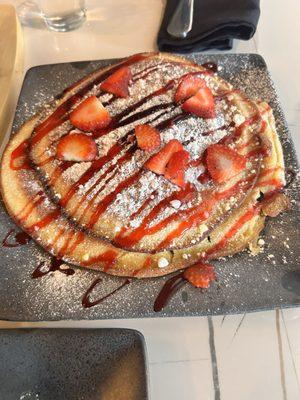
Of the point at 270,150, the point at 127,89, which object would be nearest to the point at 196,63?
the point at 127,89

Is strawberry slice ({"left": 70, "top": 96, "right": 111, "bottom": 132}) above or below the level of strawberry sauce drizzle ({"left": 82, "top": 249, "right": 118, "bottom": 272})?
above

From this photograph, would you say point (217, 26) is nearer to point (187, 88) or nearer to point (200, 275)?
point (187, 88)

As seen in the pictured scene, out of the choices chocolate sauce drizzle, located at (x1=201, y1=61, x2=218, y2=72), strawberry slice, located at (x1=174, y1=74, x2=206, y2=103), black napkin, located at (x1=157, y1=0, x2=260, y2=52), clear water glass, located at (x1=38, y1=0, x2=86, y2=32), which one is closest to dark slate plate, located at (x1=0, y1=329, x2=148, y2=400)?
strawberry slice, located at (x1=174, y1=74, x2=206, y2=103)

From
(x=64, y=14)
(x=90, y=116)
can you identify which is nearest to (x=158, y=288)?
(x=90, y=116)

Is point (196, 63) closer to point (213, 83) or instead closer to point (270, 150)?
point (213, 83)

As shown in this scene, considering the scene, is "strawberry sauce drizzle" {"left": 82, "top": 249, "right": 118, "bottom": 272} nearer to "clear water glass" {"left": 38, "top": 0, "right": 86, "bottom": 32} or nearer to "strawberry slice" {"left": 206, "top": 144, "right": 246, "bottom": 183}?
"strawberry slice" {"left": 206, "top": 144, "right": 246, "bottom": 183}
